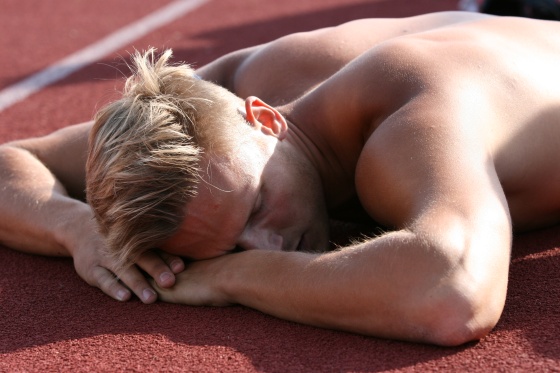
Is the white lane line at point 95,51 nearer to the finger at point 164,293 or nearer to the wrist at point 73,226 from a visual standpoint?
the wrist at point 73,226

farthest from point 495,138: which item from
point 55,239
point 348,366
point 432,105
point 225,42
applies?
point 225,42

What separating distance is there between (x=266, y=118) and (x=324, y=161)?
229 millimetres

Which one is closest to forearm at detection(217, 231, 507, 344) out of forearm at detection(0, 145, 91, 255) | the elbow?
the elbow

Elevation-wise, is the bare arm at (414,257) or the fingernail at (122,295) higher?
the bare arm at (414,257)

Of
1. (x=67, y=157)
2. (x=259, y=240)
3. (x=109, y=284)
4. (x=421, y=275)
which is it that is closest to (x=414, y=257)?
(x=421, y=275)

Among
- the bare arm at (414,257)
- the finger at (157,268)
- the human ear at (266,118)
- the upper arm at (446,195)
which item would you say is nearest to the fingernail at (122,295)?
the finger at (157,268)

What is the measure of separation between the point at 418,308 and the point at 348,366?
8.4 inches

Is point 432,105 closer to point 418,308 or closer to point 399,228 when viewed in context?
point 399,228

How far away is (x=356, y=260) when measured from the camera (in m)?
2.27

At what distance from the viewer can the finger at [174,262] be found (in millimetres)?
2617

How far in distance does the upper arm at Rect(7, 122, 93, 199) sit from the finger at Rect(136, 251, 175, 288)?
727 millimetres

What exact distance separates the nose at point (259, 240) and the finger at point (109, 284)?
390mm

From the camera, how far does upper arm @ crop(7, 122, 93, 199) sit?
3.25 m

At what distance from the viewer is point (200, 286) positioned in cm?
258
